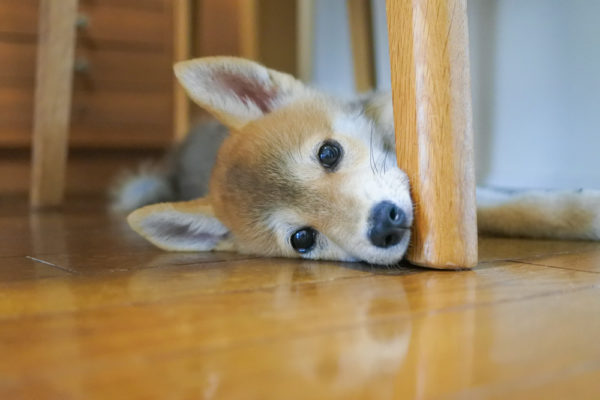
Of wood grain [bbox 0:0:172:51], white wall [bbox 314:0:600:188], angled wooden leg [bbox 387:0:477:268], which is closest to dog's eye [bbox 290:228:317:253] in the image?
angled wooden leg [bbox 387:0:477:268]

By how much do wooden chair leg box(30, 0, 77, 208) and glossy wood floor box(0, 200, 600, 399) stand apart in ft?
5.15

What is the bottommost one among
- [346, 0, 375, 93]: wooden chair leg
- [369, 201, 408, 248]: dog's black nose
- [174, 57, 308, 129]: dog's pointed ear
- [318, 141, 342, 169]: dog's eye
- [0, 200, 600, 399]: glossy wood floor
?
[0, 200, 600, 399]: glossy wood floor

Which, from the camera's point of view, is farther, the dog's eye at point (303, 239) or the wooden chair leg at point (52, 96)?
the wooden chair leg at point (52, 96)

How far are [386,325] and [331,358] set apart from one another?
0.15 metres

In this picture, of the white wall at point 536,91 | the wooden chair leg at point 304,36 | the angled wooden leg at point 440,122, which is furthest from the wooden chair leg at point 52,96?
the angled wooden leg at point 440,122

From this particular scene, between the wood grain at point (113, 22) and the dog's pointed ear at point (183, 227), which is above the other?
the wood grain at point (113, 22)

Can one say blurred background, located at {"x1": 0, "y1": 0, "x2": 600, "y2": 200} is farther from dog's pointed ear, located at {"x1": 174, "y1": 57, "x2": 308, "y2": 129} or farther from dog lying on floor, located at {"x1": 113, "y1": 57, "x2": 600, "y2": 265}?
dog's pointed ear, located at {"x1": 174, "y1": 57, "x2": 308, "y2": 129}

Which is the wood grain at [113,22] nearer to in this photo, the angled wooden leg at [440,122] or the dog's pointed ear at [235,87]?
the dog's pointed ear at [235,87]

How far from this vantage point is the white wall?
183 cm

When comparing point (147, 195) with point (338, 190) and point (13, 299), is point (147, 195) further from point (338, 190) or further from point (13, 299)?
point (13, 299)

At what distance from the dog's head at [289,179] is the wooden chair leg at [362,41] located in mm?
1179

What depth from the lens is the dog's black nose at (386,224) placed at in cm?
117

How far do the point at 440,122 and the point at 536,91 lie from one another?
1.01 meters

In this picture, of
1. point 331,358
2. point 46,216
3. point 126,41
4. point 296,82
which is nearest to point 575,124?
point 296,82
